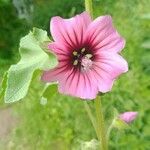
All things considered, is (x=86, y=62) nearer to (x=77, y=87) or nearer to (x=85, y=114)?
(x=77, y=87)

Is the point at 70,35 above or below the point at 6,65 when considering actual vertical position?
above

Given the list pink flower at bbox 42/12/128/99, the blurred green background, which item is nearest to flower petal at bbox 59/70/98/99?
pink flower at bbox 42/12/128/99

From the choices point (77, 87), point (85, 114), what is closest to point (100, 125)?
point (77, 87)

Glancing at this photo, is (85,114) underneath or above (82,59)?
underneath

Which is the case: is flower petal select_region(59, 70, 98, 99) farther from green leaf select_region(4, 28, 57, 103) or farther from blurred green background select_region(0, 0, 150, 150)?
blurred green background select_region(0, 0, 150, 150)

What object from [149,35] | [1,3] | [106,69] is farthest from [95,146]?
[1,3]

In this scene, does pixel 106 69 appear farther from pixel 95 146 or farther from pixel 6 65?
pixel 6 65

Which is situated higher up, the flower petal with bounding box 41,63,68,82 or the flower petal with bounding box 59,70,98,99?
the flower petal with bounding box 41,63,68,82
